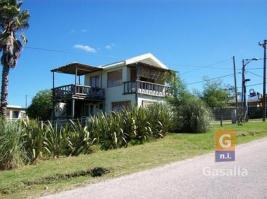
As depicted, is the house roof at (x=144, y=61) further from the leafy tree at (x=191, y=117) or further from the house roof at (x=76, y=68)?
the leafy tree at (x=191, y=117)

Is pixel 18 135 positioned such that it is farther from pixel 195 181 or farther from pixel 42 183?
pixel 195 181

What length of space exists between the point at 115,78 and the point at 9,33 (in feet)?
31.9

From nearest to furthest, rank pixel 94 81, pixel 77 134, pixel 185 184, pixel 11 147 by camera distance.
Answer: pixel 185 184 → pixel 11 147 → pixel 77 134 → pixel 94 81

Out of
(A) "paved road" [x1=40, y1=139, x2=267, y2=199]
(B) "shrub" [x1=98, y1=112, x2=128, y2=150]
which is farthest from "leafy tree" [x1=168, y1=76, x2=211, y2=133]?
(A) "paved road" [x1=40, y1=139, x2=267, y2=199]

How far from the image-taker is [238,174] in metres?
9.27

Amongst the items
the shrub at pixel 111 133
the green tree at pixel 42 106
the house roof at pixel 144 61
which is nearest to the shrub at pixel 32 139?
the shrub at pixel 111 133


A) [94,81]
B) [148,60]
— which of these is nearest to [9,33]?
[94,81]

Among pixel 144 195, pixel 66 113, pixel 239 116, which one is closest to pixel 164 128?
pixel 144 195

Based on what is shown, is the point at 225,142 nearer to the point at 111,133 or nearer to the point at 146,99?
the point at 111,133

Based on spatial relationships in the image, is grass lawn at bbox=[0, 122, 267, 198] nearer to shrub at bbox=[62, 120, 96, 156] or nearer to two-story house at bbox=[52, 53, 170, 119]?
shrub at bbox=[62, 120, 96, 156]

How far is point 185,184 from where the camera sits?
8.25 metres

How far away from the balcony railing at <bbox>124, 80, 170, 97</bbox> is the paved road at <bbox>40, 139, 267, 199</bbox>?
19.1 metres

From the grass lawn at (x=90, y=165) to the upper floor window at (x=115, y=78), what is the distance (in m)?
15.5

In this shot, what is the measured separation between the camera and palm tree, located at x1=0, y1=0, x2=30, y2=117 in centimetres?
2712
